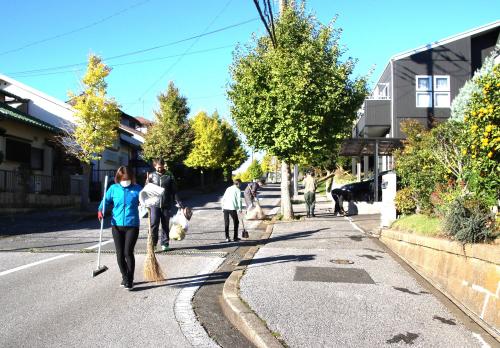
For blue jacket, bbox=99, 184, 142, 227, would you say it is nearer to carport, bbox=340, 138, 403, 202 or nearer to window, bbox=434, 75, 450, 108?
carport, bbox=340, 138, 403, 202

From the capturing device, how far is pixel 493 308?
5.48m

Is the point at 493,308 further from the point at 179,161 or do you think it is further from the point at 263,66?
the point at 179,161

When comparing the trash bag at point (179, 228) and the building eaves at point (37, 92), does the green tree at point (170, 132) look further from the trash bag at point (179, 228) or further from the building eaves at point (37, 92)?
the trash bag at point (179, 228)

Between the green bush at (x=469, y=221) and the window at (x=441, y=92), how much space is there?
66.0 ft

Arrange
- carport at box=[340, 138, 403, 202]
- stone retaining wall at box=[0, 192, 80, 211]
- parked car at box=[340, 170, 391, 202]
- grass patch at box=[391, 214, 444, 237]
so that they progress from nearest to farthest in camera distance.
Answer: grass patch at box=[391, 214, 444, 237]
stone retaining wall at box=[0, 192, 80, 211]
carport at box=[340, 138, 403, 202]
parked car at box=[340, 170, 391, 202]

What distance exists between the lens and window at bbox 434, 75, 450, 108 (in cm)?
2600

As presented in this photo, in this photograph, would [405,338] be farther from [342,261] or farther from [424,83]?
[424,83]

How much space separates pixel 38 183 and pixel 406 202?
15878mm

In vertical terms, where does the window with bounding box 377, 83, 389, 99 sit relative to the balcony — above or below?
above

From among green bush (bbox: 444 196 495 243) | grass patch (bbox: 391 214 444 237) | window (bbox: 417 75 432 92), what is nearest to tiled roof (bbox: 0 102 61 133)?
grass patch (bbox: 391 214 444 237)

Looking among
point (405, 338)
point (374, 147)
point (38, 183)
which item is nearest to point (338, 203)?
point (374, 147)

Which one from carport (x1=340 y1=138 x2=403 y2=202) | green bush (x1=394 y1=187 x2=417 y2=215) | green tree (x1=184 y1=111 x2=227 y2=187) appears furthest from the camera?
green tree (x1=184 y1=111 x2=227 y2=187)

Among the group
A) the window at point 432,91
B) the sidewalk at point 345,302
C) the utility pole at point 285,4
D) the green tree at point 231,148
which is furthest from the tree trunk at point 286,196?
the green tree at point 231,148

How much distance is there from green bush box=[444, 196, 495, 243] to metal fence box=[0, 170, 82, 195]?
54.3 feet
